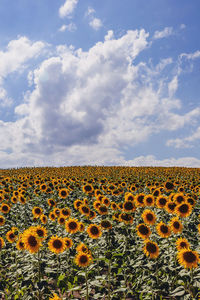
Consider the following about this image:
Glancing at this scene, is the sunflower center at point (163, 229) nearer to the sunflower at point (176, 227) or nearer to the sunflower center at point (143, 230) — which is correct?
the sunflower at point (176, 227)

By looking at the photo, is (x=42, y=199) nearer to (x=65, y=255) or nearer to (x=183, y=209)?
(x=65, y=255)

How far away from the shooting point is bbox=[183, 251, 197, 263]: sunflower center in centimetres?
477

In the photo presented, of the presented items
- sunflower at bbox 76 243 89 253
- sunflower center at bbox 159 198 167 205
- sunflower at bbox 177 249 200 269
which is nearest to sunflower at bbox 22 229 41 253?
sunflower at bbox 76 243 89 253

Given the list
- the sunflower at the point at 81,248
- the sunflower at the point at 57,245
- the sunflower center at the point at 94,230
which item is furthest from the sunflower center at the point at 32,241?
the sunflower center at the point at 94,230

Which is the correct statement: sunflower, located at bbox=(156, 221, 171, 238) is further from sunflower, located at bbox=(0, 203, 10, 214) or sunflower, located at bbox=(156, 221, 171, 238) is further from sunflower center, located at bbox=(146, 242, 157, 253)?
sunflower, located at bbox=(0, 203, 10, 214)

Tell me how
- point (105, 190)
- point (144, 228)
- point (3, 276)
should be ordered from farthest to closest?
point (105, 190) < point (3, 276) < point (144, 228)

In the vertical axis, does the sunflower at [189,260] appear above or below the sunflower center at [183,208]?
below

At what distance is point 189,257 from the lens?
15.7 feet

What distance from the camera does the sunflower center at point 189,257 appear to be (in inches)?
188

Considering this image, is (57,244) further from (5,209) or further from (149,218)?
(5,209)

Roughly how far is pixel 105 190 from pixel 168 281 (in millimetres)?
7802

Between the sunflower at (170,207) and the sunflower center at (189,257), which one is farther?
the sunflower at (170,207)

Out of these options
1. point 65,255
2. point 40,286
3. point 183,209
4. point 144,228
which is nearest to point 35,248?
point 40,286

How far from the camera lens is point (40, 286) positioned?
16.4 ft
